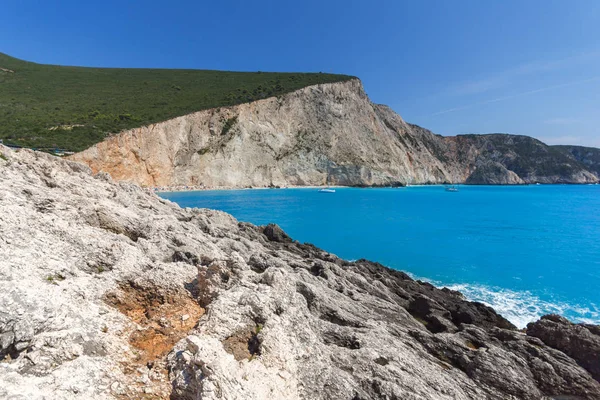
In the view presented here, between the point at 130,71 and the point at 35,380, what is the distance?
136134 mm

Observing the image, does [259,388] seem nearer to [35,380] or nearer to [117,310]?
[35,380]

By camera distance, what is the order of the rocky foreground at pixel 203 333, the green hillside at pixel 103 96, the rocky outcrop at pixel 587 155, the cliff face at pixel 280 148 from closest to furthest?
1. the rocky foreground at pixel 203 333
2. the green hillside at pixel 103 96
3. the cliff face at pixel 280 148
4. the rocky outcrop at pixel 587 155

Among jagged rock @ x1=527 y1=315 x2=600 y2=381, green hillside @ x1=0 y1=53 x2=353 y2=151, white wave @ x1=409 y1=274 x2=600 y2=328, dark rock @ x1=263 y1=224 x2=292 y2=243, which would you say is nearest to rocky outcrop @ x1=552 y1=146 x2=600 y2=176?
green hillside @ x1=0 y1=53 x2=353 y2=151

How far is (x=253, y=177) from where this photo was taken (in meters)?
83.4

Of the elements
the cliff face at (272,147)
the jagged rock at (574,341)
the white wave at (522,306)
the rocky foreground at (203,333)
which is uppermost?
the cliff face at (272,147)

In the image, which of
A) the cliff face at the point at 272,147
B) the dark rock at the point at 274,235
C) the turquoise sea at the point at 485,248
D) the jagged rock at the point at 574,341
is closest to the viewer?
the jagged rock at the point at 574,341

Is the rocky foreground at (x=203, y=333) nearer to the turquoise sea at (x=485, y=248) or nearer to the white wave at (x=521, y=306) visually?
the white wave at (x=521, y=306)

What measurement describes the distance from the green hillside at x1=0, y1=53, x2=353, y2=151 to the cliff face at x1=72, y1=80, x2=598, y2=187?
4.06 metres

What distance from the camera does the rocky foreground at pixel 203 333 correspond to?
15.9ft

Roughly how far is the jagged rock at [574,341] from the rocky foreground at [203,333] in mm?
35

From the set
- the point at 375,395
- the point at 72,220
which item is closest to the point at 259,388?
the point at 375,395

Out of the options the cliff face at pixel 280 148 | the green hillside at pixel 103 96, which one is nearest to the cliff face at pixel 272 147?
the cliff face at pixel 280 148

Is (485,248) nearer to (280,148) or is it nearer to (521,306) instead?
(521,306)

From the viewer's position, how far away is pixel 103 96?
262 ft
